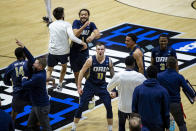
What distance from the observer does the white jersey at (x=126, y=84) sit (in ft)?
26.5

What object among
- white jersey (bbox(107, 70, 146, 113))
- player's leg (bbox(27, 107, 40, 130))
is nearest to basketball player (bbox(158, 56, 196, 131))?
white jersey (bbox(107, 70, 146, 113))

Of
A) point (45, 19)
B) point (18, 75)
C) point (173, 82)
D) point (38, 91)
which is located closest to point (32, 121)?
point (38, 91)

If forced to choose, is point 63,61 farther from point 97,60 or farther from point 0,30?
point 0,30

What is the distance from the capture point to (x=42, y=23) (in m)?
17.5

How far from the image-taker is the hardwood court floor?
50.3ft

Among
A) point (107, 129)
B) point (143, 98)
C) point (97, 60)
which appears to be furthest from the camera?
point (107, 129)

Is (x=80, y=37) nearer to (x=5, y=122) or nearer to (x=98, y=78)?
(x=98, y=78)

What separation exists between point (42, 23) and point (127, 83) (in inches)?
390

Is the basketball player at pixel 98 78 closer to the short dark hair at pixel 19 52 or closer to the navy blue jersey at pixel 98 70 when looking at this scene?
the navy blue jersey at pixel 98 70

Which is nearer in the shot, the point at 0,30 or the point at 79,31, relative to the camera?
the point at 79,31

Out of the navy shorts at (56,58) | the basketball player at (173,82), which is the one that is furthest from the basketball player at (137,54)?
the navy shorts at (56,58)

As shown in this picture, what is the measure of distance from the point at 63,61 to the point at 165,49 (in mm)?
2601

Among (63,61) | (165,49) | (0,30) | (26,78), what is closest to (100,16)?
(0,30)

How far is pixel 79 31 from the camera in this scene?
411 inches
